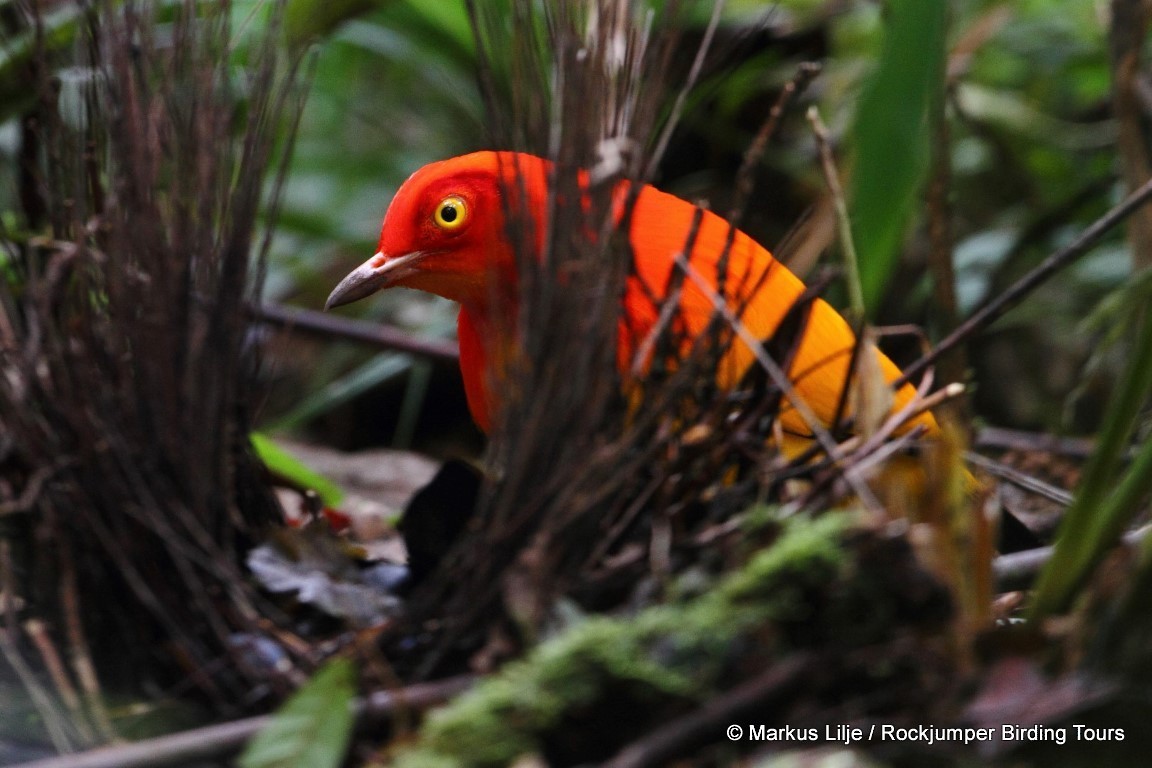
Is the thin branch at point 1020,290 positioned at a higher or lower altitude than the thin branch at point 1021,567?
higher

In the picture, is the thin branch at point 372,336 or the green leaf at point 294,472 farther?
the thin branch at point 372,336

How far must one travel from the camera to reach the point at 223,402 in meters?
1.14

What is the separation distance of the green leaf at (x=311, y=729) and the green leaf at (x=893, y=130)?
1.75 feet

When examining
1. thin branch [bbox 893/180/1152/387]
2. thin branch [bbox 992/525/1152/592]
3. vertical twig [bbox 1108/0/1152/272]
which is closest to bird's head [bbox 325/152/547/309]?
thin branch [bbox 893/180/1152/387]

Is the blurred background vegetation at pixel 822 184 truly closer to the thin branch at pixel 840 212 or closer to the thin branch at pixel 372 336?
the thin branch at pixel 372 336

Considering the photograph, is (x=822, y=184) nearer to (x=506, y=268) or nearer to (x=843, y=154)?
(x=843, y=154)

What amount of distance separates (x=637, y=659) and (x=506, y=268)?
2.13ft

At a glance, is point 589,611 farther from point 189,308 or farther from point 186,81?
point 186,81

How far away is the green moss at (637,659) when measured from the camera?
36.4 inches

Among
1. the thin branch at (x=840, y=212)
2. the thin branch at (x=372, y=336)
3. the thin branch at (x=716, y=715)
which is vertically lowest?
the thin branch at (x=716, y=715)

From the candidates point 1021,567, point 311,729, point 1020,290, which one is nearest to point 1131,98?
point 1020,290

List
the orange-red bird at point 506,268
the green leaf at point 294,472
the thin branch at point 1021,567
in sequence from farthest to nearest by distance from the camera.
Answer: the green leaf at point 294,472
the orange-red bird at point 506,268
the thin branch at point 1021,567

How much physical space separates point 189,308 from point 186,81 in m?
0.25

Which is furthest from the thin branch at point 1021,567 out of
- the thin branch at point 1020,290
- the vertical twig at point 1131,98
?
the vertical twig at point 1131,98
